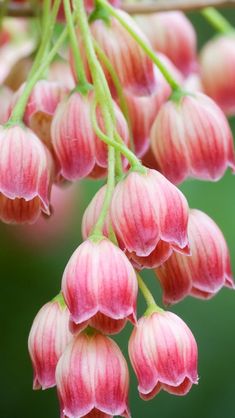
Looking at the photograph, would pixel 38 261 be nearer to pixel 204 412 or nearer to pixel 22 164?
pixel 204 412

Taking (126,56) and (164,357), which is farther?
(126,56)

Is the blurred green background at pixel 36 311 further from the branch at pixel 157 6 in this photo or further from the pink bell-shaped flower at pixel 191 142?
the pink bell-shaped flower at pixel 191 142

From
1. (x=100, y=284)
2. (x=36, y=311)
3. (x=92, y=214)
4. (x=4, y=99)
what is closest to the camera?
(x=100, y=284)

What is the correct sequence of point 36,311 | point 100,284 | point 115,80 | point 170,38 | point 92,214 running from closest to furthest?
point 100,284 < point 92,214 < point 115,80 < point 170,38 < point 36,311

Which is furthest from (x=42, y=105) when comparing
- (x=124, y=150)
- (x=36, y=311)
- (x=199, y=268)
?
(x=36, y=311)

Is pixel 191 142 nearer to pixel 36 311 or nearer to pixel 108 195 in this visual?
pixel 108 195

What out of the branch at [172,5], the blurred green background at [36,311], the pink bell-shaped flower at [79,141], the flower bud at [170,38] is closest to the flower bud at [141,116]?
the pink bell-shaped flower at [79,141]
